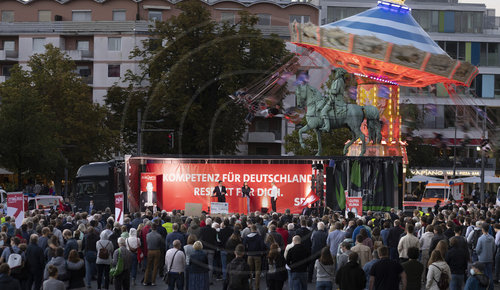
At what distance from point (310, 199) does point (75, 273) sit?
19448 millimetres

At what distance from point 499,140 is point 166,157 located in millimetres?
15588

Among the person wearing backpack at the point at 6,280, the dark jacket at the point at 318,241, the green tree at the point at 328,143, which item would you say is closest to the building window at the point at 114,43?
the green tree at the point at 328,143

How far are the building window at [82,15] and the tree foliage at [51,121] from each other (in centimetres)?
1473

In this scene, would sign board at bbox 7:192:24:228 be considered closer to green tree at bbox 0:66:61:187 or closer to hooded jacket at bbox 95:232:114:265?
hooded jacket at bbox 95:232:114:265

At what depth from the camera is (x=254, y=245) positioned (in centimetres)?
1884

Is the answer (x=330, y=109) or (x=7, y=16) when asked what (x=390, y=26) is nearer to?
(x=330, y=109)

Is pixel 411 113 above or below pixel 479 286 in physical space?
above

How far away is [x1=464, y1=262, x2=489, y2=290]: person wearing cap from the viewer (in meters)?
14.4

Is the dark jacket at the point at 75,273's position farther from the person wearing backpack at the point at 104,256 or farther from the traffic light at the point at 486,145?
the traffic light at the point at 486,145

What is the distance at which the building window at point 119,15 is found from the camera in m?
75.4

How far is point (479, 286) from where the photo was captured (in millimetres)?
14516

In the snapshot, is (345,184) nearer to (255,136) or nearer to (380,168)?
(380,168)

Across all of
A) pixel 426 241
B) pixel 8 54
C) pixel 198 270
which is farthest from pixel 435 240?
pixel 8 54

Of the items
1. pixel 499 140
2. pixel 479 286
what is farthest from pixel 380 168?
pixel 479 286
